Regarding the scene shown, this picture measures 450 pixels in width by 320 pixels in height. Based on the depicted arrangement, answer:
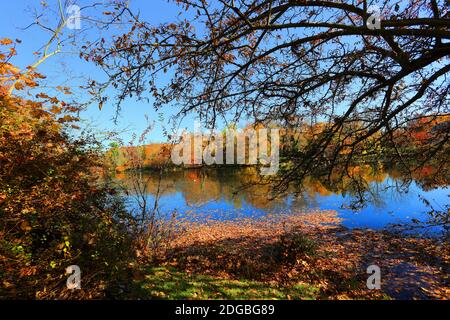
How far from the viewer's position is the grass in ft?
13.2

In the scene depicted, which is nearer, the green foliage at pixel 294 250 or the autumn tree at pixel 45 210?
the autumn tree at pixel 45 210

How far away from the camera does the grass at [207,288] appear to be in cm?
402

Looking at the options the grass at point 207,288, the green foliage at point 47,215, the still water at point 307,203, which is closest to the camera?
the green foliage at point 47,215

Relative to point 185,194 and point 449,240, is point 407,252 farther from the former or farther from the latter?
point 185,194

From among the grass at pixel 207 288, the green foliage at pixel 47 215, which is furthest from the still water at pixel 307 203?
the grass at pixel 207 288

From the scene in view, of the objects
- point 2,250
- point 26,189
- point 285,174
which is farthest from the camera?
point 285,174

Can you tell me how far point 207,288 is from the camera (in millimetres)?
4418

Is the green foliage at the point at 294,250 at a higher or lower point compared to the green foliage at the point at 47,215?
lower

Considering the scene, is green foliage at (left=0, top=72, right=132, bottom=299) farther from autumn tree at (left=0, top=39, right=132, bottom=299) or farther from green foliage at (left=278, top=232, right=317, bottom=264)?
green foliage at (left=278, top=232, right=317, bottom=264)

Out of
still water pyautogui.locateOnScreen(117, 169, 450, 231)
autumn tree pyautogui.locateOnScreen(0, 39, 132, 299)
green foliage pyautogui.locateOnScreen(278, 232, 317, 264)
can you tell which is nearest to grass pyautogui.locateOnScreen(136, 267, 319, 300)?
autumn tree pyautogui.locateOnScreen(0, 39, 132, 299)

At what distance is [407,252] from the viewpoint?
735 cm

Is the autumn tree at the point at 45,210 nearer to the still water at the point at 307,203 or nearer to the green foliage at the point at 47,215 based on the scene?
the green foliage at the point at 47,215
